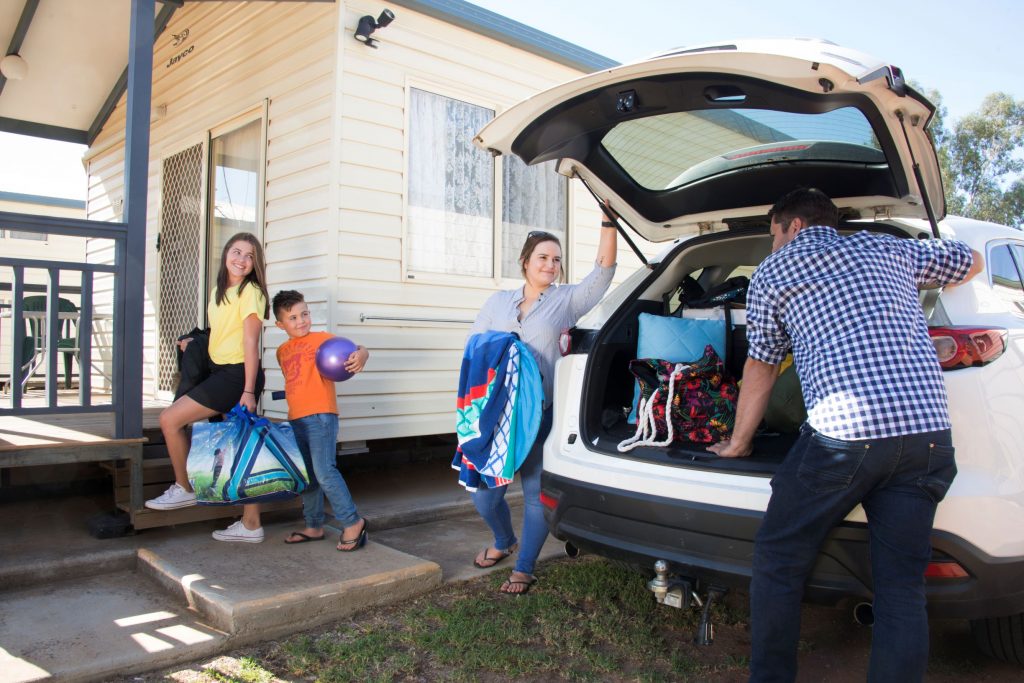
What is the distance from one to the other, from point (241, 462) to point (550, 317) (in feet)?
5.25

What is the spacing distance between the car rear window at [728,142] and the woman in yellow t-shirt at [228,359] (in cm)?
193

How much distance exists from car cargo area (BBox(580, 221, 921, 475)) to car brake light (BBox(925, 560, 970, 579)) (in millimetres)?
558

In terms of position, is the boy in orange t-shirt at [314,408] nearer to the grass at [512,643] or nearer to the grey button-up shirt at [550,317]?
the grass at [512,643]

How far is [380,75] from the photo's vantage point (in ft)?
16.5

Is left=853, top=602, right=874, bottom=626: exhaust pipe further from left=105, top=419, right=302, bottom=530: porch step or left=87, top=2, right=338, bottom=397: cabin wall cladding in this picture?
left=87, top=2, right=338, bottom=397: cabin wall cladding

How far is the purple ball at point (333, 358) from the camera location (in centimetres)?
372

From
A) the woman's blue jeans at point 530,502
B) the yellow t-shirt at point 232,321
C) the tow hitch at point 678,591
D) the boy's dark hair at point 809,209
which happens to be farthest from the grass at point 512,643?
the boy's dark hair at point 809,209

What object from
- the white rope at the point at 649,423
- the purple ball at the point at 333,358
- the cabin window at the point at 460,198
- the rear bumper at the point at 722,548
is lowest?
the rear bumper at the point at 722,548

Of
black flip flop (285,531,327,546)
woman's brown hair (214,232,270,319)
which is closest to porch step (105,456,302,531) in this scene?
black flip flop (285,531,327,546)

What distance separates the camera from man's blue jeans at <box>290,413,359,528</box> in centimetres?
378

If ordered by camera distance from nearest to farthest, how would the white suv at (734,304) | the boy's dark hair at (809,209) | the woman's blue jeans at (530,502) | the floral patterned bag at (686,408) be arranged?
the white suv at (734,304)
the boy's dark hair at (809,209)
the floral patterned bag at (686,408)
the woman's blue jeans at (530,502)

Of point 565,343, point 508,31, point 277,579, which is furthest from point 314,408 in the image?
point 508,31

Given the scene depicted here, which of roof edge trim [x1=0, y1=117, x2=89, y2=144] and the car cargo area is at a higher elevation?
roof edge trim [x1=0, y1=117, x2=89, y2=144]

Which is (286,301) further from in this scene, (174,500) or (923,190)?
(923,190)
